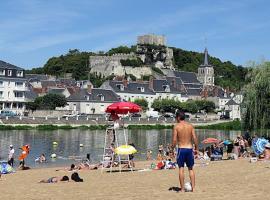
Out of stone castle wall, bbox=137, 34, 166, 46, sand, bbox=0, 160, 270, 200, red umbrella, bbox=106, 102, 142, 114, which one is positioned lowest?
sand, bbox=0, 160, 270, 200

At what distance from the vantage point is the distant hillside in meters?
147

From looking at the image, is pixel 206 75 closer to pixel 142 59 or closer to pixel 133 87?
pixel 142 59

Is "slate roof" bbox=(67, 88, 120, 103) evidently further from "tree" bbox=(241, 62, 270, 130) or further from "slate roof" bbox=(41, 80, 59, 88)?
"tree" bbox=(241, 62, 270, 130)

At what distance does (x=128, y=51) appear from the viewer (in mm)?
165625

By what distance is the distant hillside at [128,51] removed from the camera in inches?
5773

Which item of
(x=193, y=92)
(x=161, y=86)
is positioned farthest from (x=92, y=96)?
(x=193, y=92)

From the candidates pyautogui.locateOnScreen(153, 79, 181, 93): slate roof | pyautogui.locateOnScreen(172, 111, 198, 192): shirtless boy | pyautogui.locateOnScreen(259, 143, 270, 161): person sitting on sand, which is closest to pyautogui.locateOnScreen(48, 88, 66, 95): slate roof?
pyautogui.locateOnScreen(153, 79, 181, 93): slate roof

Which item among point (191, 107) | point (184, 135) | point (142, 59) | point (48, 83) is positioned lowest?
point (184, 135)

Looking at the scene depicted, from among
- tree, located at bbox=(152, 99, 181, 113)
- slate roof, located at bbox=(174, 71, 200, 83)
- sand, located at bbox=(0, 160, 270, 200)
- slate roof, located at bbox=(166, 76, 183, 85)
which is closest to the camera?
sand, located at bbox=(0, 160, 270, 200)

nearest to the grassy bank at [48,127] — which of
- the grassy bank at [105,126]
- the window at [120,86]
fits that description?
the grassy bank at [105,126]

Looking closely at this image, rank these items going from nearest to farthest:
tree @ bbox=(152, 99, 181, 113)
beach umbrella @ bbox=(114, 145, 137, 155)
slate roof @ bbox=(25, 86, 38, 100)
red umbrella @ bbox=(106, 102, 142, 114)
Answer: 1. beach umbrella @ bbox=(114, 145, 137, 155)
2. red umbrella @ bbox=(106, 102, 142, 114)
3. slate roof @ bbox=(25, 86, 38, 100)
4. tree @ bbox=(152, 99, 181, 113)

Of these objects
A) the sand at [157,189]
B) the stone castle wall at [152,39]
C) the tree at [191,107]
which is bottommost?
the sand at [157,189]

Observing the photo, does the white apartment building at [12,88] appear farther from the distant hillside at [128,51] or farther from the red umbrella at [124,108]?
the red umbrella at [124,108]

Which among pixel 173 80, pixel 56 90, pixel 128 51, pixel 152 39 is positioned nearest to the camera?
pixel 56 90
